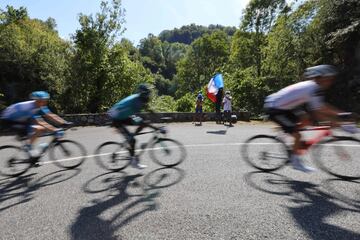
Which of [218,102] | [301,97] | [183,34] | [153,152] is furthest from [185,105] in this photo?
[183,34]

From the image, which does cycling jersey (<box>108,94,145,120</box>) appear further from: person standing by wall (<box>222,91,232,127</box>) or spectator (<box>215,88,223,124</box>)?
spectator (<box>215,88,223,124</box>)

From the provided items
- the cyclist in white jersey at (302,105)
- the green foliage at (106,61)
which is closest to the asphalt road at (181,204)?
the cyclist in white jersey at (302,105)

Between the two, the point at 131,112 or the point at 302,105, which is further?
the point at 131,112

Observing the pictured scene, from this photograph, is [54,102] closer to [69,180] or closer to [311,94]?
[69,180]

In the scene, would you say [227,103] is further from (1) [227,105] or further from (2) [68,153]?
(2) [68,153]

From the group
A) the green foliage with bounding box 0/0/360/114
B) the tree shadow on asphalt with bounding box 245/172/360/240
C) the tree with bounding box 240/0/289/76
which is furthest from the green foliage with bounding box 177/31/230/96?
the tree shadow on asphalt with bounding box 245/172/360/240

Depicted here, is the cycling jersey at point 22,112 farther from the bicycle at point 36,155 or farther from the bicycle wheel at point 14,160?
the bicycle wheel at point 14,160

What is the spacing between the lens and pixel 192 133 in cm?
1323

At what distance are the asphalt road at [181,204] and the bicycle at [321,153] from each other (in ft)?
0.77

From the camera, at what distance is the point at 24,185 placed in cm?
707

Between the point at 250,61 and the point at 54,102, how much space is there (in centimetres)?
2411

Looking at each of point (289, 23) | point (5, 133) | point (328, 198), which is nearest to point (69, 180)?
point (328, 198)

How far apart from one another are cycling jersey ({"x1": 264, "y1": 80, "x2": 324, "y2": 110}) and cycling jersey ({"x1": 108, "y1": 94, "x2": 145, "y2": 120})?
9.61 ft

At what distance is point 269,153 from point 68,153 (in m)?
4.70
